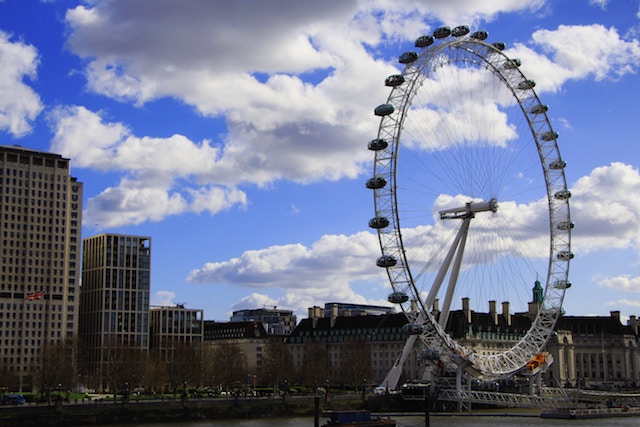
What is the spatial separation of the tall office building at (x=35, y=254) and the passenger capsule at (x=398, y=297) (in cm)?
6827

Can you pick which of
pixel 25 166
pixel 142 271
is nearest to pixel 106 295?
pixel 142 271

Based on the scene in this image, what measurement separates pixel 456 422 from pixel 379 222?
18210 mm

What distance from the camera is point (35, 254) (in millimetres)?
127812

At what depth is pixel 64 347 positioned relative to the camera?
365 feet

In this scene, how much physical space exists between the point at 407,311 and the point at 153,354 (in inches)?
2624

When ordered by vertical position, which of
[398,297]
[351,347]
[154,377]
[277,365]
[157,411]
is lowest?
[157,411]

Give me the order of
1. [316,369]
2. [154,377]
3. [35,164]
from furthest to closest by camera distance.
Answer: [35,164]
[316,369]
[154,377]

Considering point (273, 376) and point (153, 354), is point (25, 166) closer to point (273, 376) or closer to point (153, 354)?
point (153, 354)

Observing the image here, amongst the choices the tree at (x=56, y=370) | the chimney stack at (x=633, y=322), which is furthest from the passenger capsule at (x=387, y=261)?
the chimney stack at (x=633, y=322)

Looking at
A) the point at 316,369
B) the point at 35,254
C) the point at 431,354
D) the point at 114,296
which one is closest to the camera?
the point at 431,354

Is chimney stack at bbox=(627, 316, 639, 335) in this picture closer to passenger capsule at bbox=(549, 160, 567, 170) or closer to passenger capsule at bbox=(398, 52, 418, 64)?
passenger capsule at bbox=(549, 160, 567, 170)

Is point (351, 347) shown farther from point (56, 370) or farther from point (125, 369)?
point (56, 370)

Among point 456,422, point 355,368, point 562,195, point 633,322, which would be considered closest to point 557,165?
point 562,195

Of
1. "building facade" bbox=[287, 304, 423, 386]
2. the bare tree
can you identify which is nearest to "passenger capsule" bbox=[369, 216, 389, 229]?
"building facade" bbox=[287, 304, 423, 386]
